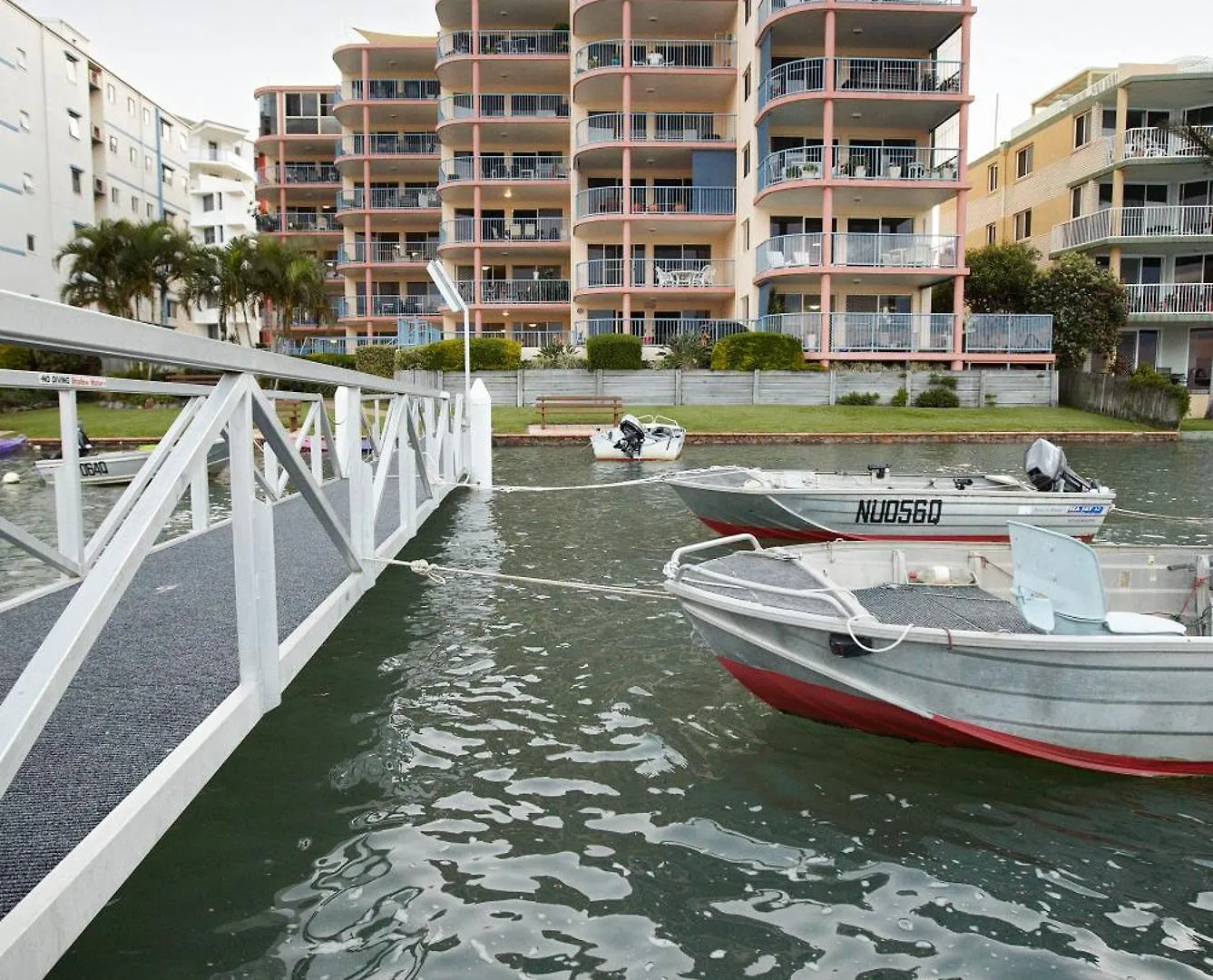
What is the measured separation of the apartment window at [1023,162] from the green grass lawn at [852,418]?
20.7 m

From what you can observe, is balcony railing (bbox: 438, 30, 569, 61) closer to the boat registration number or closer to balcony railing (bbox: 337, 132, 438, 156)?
balcony railing (bbox: 337, 132, 438, 156)

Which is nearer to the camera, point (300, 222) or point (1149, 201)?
point (1149, 201)

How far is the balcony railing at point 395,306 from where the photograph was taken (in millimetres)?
56219

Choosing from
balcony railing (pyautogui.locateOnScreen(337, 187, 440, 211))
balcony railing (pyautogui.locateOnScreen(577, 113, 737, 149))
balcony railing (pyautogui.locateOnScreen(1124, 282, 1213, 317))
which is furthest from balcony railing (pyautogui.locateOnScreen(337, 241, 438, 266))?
balcony railing (pyautogui.locateOnScreen(1124, 282, 1213, 317))

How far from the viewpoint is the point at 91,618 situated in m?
3.29

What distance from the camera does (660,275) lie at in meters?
43.0

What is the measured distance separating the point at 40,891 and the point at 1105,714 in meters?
5.23

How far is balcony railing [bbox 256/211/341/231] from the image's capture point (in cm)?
6488

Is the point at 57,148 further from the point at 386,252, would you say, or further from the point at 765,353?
the point at 765,353

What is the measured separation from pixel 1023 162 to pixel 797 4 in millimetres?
19763

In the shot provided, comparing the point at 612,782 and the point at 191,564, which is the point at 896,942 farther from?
the point at 191,564

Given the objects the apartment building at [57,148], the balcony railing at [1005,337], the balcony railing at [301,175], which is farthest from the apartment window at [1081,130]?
the apartment building at [57,148]

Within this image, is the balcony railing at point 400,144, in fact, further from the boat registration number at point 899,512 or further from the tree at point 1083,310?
the boat registration number at point 899,512

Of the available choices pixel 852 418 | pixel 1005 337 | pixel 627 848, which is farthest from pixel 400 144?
pixel 627 848
